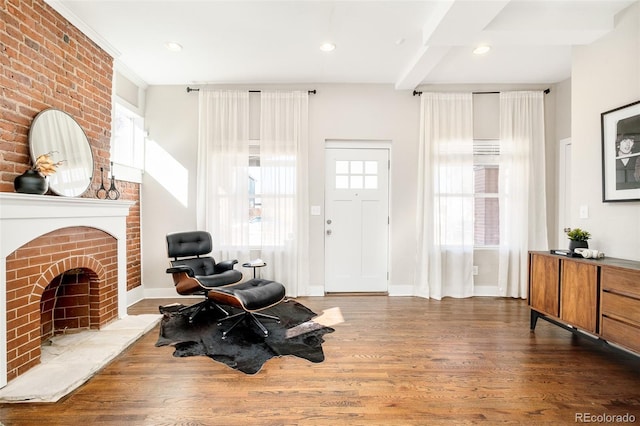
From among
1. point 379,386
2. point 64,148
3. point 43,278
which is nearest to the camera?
point 379,386

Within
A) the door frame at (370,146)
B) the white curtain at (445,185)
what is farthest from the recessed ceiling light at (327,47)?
the white curtain at (445,185)

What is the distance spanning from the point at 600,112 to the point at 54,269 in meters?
4.84

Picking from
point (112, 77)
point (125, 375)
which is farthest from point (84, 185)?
point (125, 375)

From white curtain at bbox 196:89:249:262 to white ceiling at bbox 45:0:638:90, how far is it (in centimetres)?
37

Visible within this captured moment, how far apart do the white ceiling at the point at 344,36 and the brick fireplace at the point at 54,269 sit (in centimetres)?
168

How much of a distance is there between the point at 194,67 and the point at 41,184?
2.15m

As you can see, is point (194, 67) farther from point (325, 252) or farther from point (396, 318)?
point (396, 318)

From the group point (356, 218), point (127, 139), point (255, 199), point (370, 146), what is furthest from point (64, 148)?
point (370, 146)

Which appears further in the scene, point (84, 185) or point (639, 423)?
point (84, 185)

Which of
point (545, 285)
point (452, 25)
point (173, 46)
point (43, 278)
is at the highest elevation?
point (173, 46)

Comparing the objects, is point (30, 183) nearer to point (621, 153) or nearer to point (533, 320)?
point (533, 320)

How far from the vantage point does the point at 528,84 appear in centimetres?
391

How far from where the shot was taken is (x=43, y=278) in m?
2.20

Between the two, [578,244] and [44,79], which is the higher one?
[44,79]
